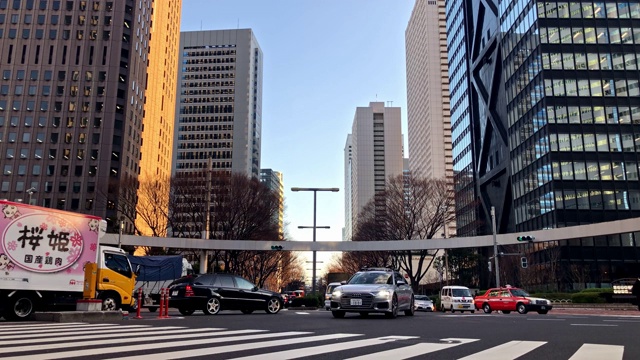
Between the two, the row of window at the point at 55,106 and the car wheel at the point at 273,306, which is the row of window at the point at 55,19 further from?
the car wheel at the point at 273,306

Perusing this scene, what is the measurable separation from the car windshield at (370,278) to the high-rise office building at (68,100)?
228ft

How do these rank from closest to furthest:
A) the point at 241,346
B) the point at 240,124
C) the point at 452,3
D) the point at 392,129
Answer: the point at 241,346 < the point at 452,3 < the point at 240,124 < the point at 392,129

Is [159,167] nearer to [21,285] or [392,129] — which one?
[21,285]

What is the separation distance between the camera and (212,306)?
57.0ft

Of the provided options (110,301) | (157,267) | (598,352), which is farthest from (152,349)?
(157,267)

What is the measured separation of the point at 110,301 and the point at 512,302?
65.0ft

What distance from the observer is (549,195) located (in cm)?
5272

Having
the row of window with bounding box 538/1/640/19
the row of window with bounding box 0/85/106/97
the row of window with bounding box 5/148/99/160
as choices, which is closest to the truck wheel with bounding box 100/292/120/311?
the row of window with bounding box 538/1/640/19

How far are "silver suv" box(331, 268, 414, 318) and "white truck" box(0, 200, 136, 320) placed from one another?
7738 millimetres

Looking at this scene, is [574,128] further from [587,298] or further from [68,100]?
[68,100]

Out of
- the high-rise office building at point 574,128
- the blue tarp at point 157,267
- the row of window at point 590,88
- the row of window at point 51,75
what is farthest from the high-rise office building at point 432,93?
the blue tarp at point 157,267

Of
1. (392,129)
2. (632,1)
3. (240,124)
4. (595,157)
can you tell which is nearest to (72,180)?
(240,124)

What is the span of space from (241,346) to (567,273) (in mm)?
46482

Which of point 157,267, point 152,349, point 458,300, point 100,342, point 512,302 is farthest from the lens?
point 458,300
